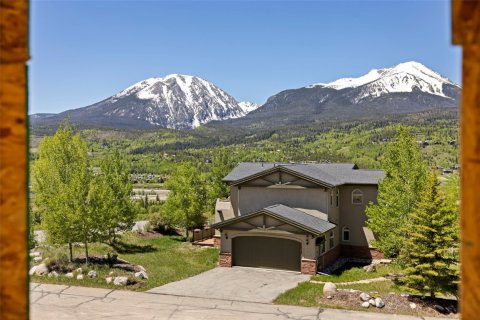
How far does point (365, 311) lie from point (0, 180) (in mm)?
18056

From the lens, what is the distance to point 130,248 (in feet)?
112

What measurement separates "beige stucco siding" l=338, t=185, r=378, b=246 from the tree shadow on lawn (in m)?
14.1

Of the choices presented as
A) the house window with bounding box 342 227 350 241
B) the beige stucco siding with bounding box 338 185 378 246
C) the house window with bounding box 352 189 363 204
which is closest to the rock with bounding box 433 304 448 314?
the beige stucco siding with bounding box 338 185 378 246

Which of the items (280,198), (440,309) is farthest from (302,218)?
(440,309)

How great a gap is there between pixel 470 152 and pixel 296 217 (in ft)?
83.8

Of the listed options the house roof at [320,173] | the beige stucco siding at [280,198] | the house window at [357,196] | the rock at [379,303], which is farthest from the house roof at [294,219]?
the rock at [379,303]

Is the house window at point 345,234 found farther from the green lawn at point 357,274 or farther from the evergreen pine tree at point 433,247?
the evergreen pine tree at point 433,247

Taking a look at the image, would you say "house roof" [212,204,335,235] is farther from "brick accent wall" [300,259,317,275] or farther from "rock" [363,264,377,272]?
"rock" [363,264,377,272]

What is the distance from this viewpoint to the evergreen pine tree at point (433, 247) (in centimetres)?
1956

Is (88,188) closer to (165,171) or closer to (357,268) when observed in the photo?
(357,268)

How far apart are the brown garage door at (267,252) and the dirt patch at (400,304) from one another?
268 inches

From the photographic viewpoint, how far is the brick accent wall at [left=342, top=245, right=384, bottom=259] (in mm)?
30606

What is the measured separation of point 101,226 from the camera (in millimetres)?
25875

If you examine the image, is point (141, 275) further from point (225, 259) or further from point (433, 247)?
point (433, 247)
